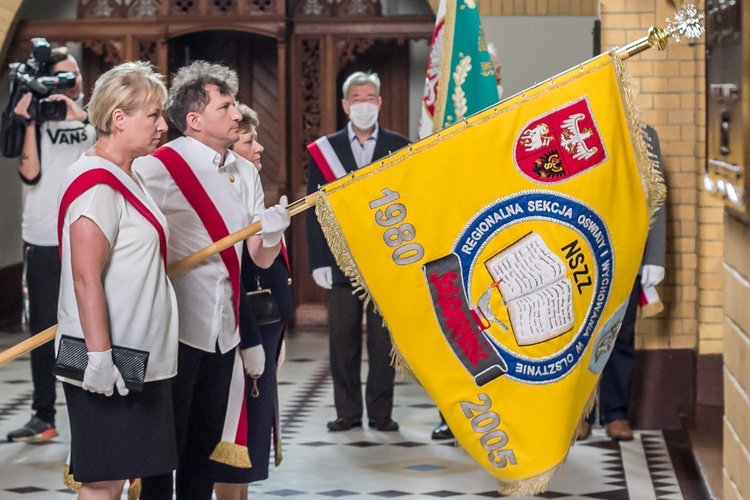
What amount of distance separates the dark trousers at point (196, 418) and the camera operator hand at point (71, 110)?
271cm

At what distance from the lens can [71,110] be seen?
21.0 feet

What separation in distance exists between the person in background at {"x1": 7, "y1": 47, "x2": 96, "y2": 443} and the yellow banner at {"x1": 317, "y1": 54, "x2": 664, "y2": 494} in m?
3.08

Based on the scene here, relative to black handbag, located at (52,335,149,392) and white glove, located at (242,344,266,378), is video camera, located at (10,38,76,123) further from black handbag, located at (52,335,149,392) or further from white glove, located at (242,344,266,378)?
black handbag, located at (52,335,149,392)

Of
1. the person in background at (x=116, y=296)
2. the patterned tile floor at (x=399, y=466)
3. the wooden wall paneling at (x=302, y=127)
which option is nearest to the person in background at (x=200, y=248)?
the person in background at (x=116, y=296)

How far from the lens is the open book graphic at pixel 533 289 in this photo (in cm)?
361

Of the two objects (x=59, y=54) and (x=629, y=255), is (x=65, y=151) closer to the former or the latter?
(x=59, y=54)

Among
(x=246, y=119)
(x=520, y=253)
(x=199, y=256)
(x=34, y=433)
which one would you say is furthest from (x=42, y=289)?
(x=520, y=253)

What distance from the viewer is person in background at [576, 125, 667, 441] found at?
6262mm

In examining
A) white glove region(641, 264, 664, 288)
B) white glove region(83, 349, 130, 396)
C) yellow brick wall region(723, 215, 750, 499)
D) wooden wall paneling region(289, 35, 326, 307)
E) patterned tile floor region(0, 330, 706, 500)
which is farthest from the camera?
wooden wall paneling region(289, 35, 326, 307)

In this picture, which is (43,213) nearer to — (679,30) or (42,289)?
(42,289)

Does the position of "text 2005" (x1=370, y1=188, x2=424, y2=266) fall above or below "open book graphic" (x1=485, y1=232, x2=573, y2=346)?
above

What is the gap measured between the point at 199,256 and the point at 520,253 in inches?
38.2

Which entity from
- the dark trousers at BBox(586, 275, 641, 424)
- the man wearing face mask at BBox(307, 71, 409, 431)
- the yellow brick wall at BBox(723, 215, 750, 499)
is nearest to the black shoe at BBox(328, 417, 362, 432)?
the man wearing face mask at BBox(307, 71, 409, 431)

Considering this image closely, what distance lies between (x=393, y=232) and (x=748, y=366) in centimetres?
121
